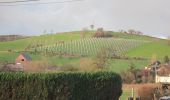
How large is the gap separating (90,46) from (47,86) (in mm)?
77762

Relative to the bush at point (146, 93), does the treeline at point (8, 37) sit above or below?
above

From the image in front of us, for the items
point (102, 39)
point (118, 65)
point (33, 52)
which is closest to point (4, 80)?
point (118, 65)

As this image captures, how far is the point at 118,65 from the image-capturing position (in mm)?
77688

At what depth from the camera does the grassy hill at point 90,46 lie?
A: 81.8 metres

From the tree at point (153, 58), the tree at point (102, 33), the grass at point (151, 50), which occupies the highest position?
the tree at point (102, 33)

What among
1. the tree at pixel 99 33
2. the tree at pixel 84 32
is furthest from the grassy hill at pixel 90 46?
the tree at pixel 99 33

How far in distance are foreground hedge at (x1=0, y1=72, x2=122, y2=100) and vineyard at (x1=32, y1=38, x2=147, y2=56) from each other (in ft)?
210

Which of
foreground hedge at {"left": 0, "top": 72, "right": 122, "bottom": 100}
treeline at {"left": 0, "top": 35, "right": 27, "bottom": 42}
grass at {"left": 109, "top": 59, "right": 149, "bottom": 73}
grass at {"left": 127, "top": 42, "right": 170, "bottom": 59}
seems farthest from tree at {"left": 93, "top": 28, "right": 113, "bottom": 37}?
foreground hedge at {"left": 0, "top": 72, "right": 122, "bottom": 100}

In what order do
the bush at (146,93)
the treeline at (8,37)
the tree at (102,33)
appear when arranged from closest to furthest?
1. the bush at (146,93)
2. the treeline at (8,37)
3. the tree at (102,33)

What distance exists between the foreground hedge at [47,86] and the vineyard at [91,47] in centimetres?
6390

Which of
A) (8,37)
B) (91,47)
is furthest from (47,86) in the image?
(8,37)

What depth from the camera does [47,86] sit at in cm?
2045

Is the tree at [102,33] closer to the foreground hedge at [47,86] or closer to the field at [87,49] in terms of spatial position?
the field at [87,49]

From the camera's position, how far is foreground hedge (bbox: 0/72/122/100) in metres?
20.5
